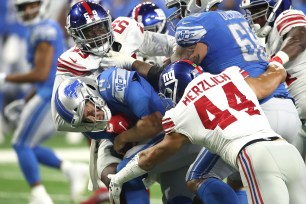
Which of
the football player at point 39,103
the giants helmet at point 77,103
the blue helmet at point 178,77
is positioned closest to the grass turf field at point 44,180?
the football player at point 39,103

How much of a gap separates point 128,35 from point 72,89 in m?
0.94

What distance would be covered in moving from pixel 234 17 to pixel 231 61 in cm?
30

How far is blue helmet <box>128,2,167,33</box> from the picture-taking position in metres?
6.08

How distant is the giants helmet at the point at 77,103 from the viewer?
4.51m

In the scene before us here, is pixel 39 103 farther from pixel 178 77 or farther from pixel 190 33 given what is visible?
pixel 178 77

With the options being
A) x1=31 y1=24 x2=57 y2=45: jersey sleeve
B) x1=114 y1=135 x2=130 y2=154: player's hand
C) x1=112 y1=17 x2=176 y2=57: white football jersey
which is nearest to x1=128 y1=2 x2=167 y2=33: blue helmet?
x1=112 y1=17 x2=176 y2=57: white football jersey

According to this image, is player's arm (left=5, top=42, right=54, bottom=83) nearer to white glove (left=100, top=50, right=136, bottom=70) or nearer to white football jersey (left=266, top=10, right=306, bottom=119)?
white glove (left=100, top=50, right=136, bottom=70)

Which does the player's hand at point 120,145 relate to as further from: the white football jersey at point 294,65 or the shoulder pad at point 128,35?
the white football jersey at point 294,65

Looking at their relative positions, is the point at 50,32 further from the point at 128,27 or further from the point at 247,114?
the point at 247,114

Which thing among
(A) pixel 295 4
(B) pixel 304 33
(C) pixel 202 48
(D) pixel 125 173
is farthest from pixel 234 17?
(A) pixel 295 4

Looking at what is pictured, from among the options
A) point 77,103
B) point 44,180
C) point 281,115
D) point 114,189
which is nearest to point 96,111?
point 77,103

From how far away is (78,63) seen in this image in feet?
16.6

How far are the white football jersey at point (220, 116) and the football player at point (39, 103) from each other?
11.2 feet

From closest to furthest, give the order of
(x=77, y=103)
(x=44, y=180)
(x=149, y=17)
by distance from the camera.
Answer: (x=77, y=103)
(x=149, y=17)
(x=44, y=180)
